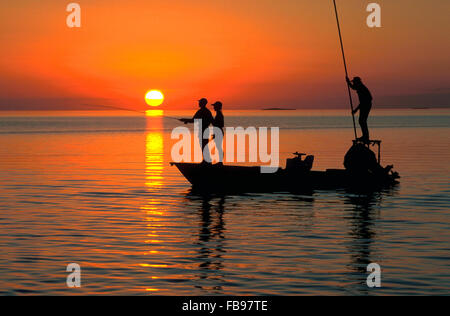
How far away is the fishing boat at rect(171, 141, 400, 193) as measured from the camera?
23438 mm

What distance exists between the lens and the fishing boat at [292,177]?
76.9 ft

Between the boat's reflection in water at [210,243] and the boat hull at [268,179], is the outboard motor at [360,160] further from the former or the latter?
the boat's reflection in water at [210,243]

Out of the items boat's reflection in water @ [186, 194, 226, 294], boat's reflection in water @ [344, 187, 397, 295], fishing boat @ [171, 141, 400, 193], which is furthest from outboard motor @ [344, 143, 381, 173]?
boat's reflection in water @ [186, 194, 226, 294]

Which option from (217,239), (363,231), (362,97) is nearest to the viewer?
(217,239)

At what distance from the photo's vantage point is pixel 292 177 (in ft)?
77.3

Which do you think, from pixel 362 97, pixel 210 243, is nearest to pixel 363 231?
pixel 210 243

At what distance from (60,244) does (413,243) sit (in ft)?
23.1

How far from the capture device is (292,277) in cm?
1144

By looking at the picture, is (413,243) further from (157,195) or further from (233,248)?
(157,195)

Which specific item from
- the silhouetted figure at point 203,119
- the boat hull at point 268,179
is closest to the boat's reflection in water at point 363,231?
the boat hull at point 268,179

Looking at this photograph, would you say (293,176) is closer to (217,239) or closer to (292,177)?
(292,177)

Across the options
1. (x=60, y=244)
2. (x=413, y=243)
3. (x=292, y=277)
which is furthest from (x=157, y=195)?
(x=292, y=277)
